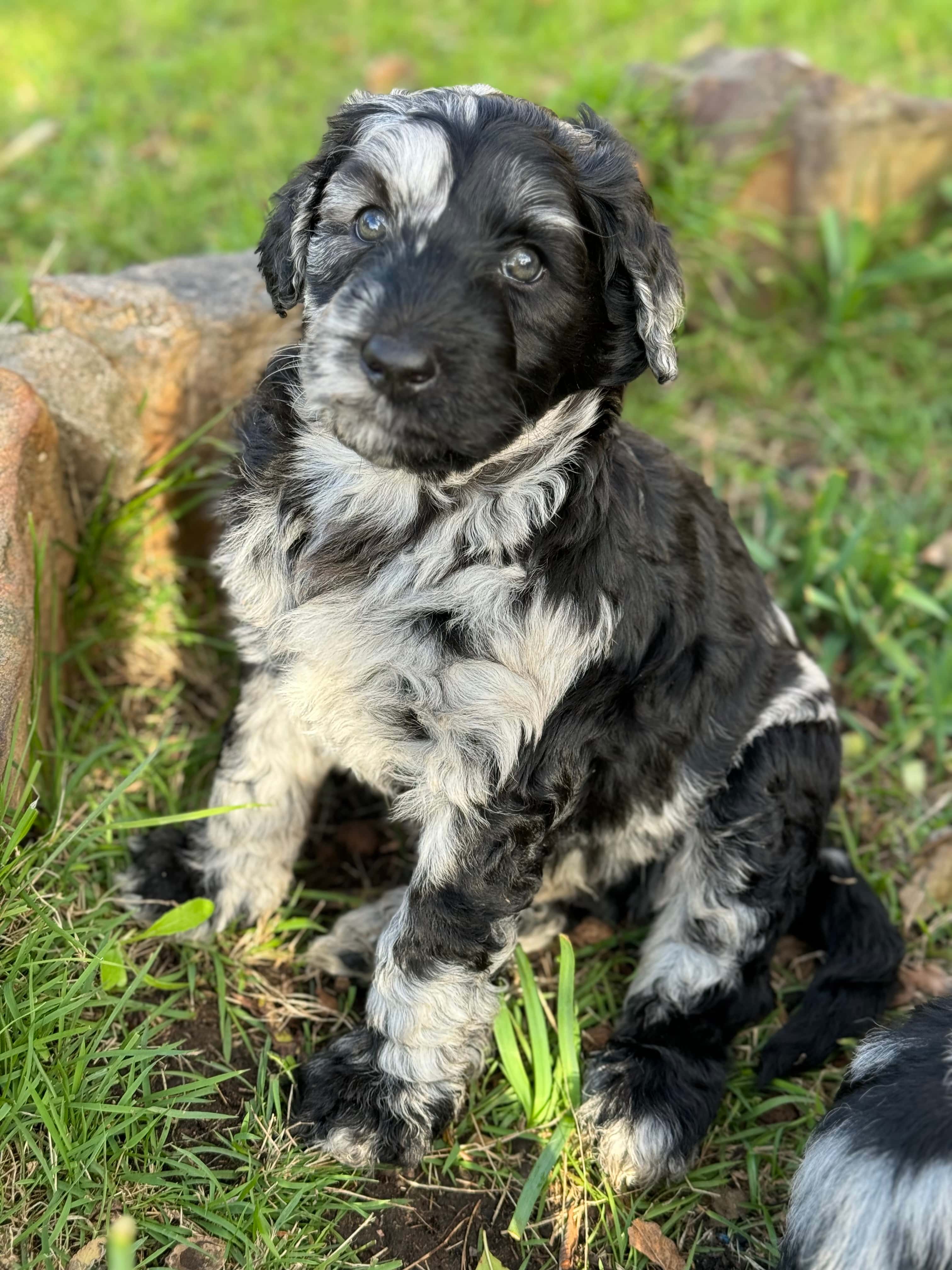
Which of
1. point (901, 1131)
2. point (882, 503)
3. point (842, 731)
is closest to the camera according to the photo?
point (901, 1131)

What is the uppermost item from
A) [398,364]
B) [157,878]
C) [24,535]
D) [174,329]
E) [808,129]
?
[808,129]

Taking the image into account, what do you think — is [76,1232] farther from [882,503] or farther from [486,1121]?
[882,503]

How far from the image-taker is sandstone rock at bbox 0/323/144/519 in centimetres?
407

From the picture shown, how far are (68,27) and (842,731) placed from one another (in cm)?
643

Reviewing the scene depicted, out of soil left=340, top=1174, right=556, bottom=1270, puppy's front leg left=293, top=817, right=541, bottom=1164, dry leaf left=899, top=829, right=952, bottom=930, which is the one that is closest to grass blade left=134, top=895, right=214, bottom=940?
puppy's front leg left=293, top=817, right=541, bottom=1164

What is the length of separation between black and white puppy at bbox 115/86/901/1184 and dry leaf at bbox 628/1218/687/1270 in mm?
128

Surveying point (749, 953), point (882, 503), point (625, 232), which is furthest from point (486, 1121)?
point (882, 503)

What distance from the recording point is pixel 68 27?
7488mm

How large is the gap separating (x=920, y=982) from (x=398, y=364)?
111 inches

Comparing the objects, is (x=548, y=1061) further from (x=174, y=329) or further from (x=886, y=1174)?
(x=174, y=329)

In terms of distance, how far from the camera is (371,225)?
294cm

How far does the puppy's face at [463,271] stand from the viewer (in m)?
2.63

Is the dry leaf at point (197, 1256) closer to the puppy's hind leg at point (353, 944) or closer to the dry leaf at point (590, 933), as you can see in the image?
the puppy's hind leg at point (353, 944)

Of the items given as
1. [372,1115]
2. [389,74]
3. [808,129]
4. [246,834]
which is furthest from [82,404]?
[808,129]
